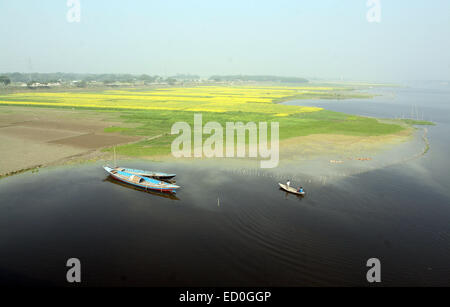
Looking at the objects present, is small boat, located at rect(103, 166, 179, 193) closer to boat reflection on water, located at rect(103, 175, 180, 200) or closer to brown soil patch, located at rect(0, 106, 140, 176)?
boat reflection on water, located at rect(103, 175, 180, 200)

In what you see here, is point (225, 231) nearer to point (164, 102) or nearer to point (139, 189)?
point (139, 189)

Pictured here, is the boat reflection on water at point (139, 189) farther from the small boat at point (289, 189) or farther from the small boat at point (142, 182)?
the small boat at point (289, 189)

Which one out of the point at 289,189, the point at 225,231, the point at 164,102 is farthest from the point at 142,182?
the point at 164,102

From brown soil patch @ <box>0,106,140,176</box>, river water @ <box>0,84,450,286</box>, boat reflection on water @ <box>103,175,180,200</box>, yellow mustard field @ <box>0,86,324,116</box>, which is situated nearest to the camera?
river water @ <box>0,84,450,286</box>

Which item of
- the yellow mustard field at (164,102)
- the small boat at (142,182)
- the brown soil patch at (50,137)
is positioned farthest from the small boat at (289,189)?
the yellow mustard field at (164,102)

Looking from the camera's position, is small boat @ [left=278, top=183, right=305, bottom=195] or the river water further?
small boat @ [left=278, top=183, right=305, bottom=195]

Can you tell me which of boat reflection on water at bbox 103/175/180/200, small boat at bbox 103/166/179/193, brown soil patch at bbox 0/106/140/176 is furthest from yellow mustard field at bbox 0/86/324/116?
small boat at bbox 103/166/179/193

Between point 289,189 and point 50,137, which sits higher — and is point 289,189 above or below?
below
